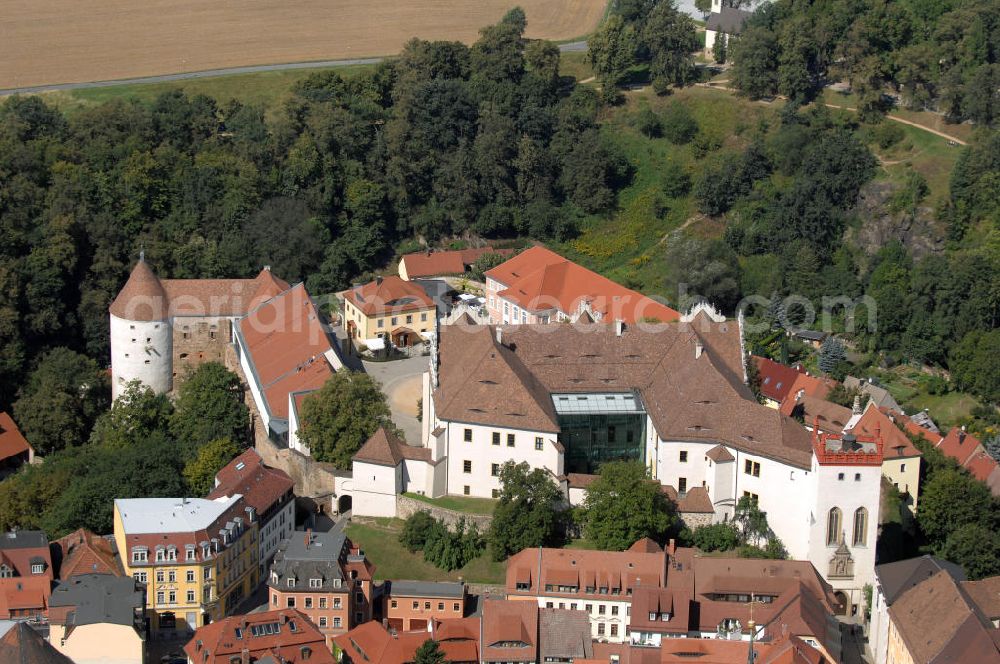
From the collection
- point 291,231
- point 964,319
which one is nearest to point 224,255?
point 291,231

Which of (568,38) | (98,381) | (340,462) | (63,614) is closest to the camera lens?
(63,614)

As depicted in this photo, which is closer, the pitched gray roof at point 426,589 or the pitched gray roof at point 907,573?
the pitched gray roof at point 907,573

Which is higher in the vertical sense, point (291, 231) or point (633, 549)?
point (291, 231)

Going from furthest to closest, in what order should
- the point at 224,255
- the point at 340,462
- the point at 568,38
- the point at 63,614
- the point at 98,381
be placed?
the point at 568,38, the point at 224,255, the point at 98,381, the point at 340,462, the point at 63,614

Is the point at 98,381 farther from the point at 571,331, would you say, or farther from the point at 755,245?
the point at 755,245

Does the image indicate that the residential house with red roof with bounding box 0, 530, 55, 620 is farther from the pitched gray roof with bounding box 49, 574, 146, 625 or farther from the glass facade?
the glass facade

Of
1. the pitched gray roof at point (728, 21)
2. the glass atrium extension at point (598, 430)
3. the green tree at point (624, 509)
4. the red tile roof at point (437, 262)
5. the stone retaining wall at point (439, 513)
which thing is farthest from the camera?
the pitched gray roof at point (728, 21)

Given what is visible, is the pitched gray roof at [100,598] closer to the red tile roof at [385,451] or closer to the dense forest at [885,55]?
the red tile roof at [385,451]

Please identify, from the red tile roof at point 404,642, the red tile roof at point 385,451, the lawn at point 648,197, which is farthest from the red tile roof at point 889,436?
the lawn at point 648,197
